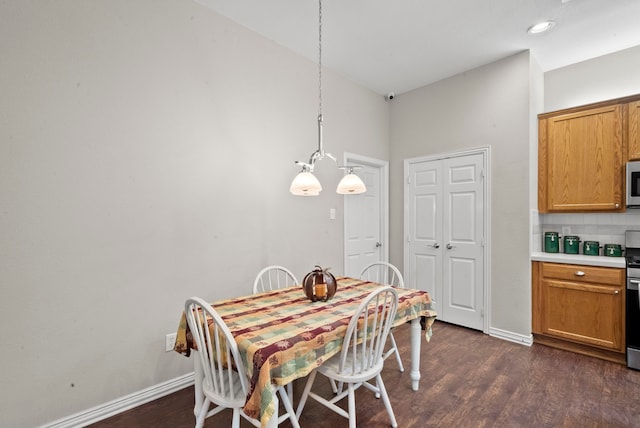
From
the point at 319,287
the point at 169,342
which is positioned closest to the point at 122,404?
the point at 169,342

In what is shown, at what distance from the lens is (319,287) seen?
1980 millimetres

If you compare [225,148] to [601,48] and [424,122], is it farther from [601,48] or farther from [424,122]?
[601,48]

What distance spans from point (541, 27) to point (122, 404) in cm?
442

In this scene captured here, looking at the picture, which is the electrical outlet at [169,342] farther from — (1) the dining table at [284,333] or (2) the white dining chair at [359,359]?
(2) the white dining chair at [359,359]

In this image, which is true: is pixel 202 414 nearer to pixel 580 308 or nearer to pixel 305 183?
pixel 305 183

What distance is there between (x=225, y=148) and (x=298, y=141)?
32.8 inches

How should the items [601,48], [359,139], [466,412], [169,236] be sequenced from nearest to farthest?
[466,412] → [169,236] → [601,48] → [359,139]

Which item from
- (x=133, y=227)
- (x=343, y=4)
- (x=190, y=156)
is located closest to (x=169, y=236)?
(x=133, y=227)

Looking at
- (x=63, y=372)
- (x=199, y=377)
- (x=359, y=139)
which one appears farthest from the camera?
(x=359, y=139)

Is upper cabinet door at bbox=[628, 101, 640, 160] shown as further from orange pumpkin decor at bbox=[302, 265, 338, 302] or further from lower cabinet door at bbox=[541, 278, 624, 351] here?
orange pumpkin decor at bbox=[302, 265, 338, 302]

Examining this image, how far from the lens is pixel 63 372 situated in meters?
1.83

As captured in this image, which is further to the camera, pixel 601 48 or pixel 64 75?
pixel 601 48

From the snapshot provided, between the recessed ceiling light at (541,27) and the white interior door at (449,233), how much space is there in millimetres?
1167

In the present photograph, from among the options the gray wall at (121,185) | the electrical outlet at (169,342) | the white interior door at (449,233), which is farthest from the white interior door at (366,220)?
the electrical outlet at (169,342)
